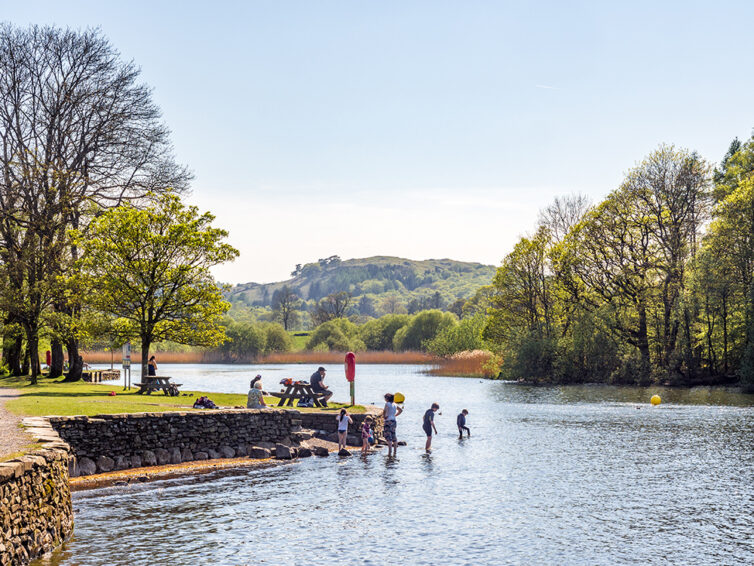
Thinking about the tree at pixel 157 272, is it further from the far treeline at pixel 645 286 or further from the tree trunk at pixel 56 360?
the far treeline at pixel 645 286

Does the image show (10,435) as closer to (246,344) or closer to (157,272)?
(157,272)

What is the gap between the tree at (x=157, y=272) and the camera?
1508 inches

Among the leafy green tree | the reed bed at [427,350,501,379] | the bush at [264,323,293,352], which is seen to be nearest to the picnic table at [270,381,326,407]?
the reed bed at [427,350,501,379]

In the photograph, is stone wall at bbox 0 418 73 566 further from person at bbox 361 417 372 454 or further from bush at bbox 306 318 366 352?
bush at bbox 306 318 366 352

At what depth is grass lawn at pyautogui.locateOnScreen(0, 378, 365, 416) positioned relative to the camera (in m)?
25.3

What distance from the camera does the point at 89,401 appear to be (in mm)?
29141

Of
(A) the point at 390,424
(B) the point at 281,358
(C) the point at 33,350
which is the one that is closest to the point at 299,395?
(A) the point at 390,424

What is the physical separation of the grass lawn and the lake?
495 centimetres

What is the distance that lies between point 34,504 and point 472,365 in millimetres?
72325

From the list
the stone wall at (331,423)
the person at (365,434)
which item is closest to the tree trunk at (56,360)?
the stone wall at (331,423)

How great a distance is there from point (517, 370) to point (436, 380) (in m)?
9.05

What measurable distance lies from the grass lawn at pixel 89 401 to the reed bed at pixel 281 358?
64.3 meters

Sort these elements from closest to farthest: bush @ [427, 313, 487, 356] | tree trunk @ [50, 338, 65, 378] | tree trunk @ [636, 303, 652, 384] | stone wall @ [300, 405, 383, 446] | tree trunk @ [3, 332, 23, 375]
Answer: stone wall @ [300, 405, 383, 446]
tree trunk @ [50, 338, 65, 378]
tree trunk @ [3, 332, 23, 375]
tree trunk @ [636, 303, 652, 384]
bush @ [427, 313, 487, 356]

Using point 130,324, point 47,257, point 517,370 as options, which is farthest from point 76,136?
point 517,370
